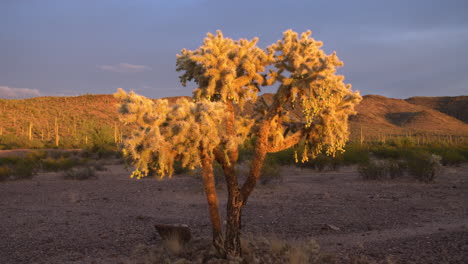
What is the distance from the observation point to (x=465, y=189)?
619 inches

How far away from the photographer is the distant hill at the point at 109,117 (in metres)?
57.7

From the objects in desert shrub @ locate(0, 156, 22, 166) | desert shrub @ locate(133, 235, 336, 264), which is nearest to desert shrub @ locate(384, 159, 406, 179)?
desert shrub @ locate(133, 235, 336, 264)

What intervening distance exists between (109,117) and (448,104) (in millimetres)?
97469

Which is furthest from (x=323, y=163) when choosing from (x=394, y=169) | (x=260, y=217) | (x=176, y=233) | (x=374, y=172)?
(x=176, y=233)

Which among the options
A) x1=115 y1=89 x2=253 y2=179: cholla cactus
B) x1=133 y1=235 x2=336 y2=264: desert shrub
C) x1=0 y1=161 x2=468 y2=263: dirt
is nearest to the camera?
x1=115 y1=89 x2=253 y2=179: cholla cactus

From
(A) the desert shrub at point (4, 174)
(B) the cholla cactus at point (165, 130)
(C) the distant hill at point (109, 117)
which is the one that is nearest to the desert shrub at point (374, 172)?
(B) the cholla cactus at point (165, 130)

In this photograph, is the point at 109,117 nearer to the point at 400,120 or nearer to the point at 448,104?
the point at 400,120

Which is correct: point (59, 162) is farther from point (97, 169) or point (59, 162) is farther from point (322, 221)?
point (322, 221)

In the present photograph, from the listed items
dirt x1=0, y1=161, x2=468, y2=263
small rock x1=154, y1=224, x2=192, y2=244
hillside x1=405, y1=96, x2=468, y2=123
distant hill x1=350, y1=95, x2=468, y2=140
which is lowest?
dirt x1=0, y1=161, x2=468, y2=263

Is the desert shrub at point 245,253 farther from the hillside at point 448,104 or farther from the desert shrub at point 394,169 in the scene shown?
the hillside at point 448,104

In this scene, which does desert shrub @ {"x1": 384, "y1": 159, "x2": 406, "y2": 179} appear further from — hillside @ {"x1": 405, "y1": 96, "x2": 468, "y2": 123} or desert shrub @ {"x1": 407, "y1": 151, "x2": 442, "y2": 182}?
hillside @ {"x1": 405, "y1": 96, "x2": 468, "y2": 123}

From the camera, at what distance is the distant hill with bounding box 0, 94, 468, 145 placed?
5769 cm

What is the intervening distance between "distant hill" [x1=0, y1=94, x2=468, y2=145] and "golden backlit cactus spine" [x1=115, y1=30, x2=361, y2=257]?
32328mm

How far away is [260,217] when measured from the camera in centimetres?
1139
